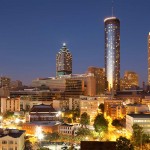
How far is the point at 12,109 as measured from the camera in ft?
83.7

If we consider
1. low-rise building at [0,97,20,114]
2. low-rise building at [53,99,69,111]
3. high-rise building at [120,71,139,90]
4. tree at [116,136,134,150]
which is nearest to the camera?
tree at [116,136,134,150]

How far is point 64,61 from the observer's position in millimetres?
53250

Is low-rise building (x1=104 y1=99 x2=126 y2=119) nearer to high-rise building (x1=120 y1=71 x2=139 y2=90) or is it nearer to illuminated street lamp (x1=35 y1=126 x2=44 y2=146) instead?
illuminated street lamp (x1=35 y1=126 x2=44 y2=146)

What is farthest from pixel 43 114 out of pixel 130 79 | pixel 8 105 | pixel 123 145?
pixel 130 79

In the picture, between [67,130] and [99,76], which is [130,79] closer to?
[99,76]

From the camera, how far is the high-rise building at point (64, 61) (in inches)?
2096

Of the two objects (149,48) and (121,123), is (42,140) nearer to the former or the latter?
(121,123)

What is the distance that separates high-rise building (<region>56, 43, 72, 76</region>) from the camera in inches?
2096

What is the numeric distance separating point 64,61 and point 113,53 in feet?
32.8

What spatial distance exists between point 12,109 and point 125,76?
33.6 m

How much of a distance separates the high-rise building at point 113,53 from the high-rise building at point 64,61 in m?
8.76

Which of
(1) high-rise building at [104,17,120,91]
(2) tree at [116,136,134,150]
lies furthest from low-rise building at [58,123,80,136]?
(1) high-rise building at [104,17,120,91]

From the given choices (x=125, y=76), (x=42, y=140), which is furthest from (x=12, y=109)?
(x=125, y=76)

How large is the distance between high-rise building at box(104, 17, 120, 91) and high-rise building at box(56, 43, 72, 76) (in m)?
8.76
